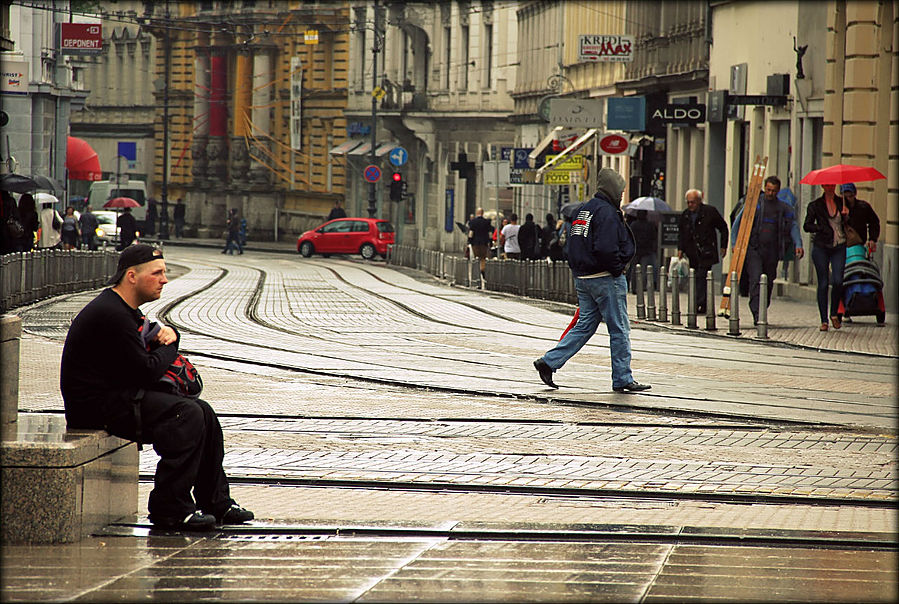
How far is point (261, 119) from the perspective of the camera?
75375 mm

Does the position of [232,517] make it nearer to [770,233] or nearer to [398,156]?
[770,233]

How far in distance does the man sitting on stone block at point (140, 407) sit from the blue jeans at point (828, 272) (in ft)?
46.8

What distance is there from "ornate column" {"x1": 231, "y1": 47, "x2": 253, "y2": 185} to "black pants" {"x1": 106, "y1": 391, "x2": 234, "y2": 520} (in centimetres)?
6938

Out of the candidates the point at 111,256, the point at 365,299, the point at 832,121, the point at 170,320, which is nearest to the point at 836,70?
the point at 832,121

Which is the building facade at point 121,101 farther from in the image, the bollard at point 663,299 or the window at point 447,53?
the bollard at point 663,299

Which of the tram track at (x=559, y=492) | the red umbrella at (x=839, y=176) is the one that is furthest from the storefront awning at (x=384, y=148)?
the tram track at (x=559, y=492)

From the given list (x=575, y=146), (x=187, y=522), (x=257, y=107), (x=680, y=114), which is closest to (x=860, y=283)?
(x=680, y=114)

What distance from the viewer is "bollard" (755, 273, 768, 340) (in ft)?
62.5

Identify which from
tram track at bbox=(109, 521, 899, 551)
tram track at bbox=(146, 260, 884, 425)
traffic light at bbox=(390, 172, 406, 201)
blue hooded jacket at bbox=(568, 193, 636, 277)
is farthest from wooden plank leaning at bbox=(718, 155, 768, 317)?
traffic light at bbox=(390, 172, 406, 201)

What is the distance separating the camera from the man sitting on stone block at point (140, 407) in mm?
7086

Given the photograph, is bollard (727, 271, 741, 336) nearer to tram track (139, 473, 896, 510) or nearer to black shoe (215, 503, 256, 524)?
tram track (139, 473, 896, 510)

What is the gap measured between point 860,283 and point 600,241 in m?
8.74

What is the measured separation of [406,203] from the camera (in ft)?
223

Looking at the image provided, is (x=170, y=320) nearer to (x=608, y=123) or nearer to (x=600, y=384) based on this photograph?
(x=600, y=384)
